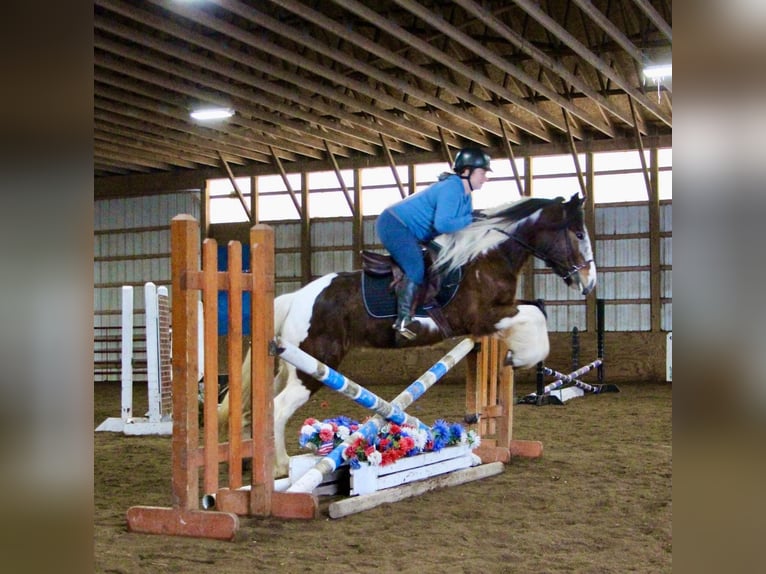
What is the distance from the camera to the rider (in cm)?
423

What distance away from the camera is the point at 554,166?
38.2 feet

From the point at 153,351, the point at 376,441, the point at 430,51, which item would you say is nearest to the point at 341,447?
the point at 376,441

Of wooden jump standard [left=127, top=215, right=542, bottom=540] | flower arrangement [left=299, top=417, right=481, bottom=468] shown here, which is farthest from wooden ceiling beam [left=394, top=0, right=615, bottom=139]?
wooden jump standard [left=127, top=215, right=542, bottom=540]

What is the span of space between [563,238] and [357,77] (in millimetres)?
6054

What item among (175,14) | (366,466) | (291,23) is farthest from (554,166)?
(366,466)

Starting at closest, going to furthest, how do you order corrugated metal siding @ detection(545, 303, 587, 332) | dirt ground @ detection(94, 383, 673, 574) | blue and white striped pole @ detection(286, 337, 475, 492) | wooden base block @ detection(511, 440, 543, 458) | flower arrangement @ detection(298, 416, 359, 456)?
dirt ground @ detection(94, 383, 673, 574)
blue and white striped pole @ detection(286, 337, 475, 492)
flower arrangement @ detection(298, 416, 359, 456)
wooden base block @ detection(511, 440, 543, 458)
corrugated metal siding @ detection(545, 303, 587, 332)

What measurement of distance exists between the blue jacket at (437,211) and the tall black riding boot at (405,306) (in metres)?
0.25

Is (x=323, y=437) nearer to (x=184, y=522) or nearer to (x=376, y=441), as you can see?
(x=376, y=441)

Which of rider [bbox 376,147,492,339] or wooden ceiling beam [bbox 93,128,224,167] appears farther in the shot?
wooden ceiling beam [bbox 93,128,224,167]

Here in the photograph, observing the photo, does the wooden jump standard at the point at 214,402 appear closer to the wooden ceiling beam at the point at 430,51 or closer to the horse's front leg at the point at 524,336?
the horse's front leg at the point at 524,336

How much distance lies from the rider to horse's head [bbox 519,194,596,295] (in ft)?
1.19

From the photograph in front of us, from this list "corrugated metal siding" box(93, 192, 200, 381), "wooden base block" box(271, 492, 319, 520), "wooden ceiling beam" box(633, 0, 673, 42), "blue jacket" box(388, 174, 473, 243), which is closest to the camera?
"wooden base block" box(271, 492, 319, 520)

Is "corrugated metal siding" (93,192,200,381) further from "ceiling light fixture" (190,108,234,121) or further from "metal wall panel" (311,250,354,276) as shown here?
"ceiling light fixture" (190,108,234,121)

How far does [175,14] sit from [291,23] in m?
1.01
